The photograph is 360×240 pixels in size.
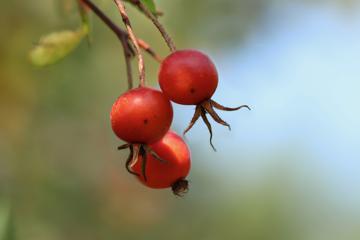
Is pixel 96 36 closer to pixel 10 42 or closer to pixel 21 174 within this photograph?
pixel 10 42

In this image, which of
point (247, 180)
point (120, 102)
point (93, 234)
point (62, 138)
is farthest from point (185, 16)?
point (120, 102)

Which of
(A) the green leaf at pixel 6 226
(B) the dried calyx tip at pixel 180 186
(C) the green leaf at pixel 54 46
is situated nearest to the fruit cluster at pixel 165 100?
(B) the dried calyx tip at pixel 180 186

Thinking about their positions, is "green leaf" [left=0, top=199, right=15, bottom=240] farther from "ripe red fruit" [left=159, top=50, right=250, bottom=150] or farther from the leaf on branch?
"ripe red fruit" [left=159, top=50, right=250, bottom=150]

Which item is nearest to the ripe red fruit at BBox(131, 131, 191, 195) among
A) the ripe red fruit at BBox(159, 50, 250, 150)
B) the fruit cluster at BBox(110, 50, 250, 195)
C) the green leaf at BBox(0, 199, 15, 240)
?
the fruit cluster at BBox(110, 50, 250, 195)

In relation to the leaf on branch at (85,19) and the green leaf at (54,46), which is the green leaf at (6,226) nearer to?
the green leaf at (54,46)

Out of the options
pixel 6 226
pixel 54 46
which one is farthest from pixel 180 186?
→ pixel 54 46

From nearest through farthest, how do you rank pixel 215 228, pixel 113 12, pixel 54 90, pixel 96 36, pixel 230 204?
1. pixel 113 12
2. pixel 54 90
3. pixel 96 36
4. pixel 215 228
5. pixel 230 204

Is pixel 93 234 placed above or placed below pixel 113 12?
below
